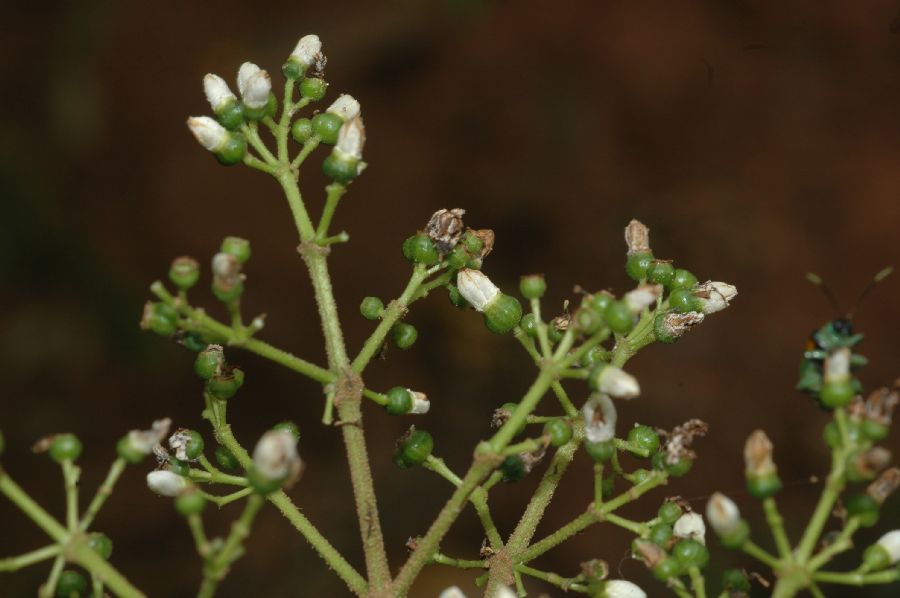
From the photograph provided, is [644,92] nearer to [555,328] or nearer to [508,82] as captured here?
[508,82]

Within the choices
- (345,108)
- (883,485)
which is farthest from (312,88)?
(883,485)

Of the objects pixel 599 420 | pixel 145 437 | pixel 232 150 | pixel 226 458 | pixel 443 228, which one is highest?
pixel 443 228

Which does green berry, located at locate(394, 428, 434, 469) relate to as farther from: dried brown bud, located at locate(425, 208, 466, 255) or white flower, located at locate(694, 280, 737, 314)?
white flower, located at locate(694, 280, 737, 314)

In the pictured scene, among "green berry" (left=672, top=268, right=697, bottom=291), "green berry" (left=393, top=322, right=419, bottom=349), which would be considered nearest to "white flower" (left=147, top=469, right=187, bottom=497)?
"green berry" (left=393, top=322, right=419, bottom=349)

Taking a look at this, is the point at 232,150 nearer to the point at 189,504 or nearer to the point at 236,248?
the point at 236,248

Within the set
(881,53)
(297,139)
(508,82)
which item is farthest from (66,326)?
(881,53)
